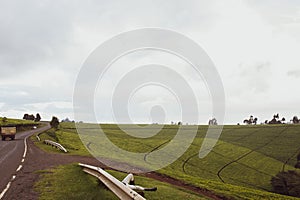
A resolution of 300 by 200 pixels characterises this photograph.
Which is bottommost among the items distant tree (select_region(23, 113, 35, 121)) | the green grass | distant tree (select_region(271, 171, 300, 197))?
distant tree (select_region(271, 171, 300, 197))

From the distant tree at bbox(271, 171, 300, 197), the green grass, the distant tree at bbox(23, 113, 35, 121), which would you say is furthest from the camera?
the distant tree at bbox(23, 113, 35, 121)

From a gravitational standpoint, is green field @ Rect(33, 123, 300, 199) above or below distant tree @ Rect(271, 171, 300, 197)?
above

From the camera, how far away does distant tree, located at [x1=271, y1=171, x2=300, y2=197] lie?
4933cm

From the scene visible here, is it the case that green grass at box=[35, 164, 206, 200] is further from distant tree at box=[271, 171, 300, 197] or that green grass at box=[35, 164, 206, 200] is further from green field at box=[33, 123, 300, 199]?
distant tree at box=[271, 171, 300, 197]

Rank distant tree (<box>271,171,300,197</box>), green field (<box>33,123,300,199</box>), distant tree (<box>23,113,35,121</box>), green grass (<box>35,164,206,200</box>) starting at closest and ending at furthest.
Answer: green grass (<box>35,164,206,200</box>) → distant tree (<box>271,171,300,197</box>) → green field (<box>33,123,300,199</box>) → distant tree (<box>23,113,35,121</box>)

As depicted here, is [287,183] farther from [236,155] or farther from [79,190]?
[79,190]

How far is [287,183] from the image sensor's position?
177 ft

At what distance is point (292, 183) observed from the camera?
54.4m

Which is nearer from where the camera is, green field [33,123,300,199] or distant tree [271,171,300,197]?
distant tree [271,171,300,197]

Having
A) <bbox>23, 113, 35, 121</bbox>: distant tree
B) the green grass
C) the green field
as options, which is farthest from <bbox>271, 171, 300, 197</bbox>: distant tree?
<bbox>23, 113, 35, 121</bbox>: distant tree

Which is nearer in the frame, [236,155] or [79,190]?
[79,190]

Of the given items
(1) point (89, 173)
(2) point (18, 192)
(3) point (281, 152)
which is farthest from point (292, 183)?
(2) point (18, 192)

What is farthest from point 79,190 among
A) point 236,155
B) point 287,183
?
point 236,155

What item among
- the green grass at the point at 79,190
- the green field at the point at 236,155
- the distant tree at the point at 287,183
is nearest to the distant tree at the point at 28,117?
the green field at the point at 236,155
